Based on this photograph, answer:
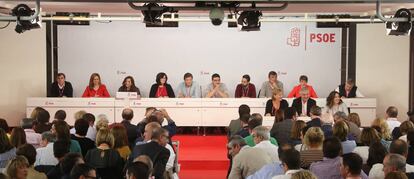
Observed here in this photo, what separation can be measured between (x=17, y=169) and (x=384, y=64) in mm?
11514

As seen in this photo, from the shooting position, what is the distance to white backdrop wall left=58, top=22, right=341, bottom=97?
15.8 metres

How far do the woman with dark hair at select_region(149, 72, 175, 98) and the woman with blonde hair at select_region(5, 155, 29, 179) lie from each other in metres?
8.70

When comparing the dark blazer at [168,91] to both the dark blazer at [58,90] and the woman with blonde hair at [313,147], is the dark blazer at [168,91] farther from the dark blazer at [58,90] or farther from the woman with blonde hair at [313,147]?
the woman with blonde hair at [313,147]

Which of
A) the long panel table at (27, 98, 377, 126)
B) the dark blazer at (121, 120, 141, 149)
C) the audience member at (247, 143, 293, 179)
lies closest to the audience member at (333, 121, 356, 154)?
the audience member at (247, 143, 293, 179)

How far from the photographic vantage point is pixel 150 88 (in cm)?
1560

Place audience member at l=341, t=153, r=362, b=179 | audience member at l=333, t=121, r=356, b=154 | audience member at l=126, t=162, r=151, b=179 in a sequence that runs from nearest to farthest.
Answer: audience member at l=126, t=162, r=151, b=179, audience member at l=341, t=153, r=362, b=179, audience member at l=333, t=121, r=356, b=154

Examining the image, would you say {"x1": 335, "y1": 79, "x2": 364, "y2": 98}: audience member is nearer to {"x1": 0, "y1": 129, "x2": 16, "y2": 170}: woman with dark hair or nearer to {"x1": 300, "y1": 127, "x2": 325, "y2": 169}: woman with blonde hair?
{"x1": 300, "y1": 127, "x2": 325, "y2": 169}: woman with blonde hair

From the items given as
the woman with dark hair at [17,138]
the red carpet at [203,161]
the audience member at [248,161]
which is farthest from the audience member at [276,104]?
the woman with dark hair at [17,138]

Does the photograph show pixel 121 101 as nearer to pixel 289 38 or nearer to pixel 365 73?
pixel 289 38

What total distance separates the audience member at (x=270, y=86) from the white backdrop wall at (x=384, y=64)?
2.22 m

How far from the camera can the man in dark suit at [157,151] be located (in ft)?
23.3

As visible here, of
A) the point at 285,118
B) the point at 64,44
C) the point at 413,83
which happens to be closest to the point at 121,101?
the point at 64,44

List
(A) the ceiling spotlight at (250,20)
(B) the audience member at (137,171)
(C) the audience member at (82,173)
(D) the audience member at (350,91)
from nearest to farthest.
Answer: (B) the audience member at (137,171) → (C) the audience member at (82,173) → (A) the ceiling spotlight at (250,20) → (D) the audience member at (350,91)

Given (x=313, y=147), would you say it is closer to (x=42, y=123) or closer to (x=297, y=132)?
(x=297, y=132)
